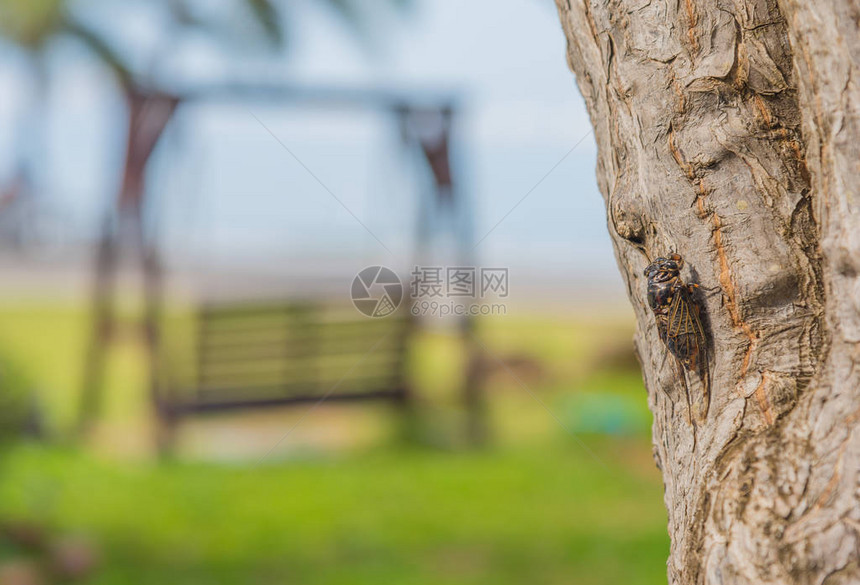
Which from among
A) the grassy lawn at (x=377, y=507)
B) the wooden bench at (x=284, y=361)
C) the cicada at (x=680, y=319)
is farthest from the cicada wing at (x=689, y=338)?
the wooden bench at (x=284, y=361)

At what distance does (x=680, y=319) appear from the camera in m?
1.22

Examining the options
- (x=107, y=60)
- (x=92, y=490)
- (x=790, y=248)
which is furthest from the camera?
(x=107, y=60)

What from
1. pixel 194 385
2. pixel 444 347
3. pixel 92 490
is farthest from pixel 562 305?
pixel 92 490

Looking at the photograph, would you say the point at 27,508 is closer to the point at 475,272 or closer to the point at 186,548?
the point at 186,548

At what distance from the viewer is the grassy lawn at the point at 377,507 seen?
407 centimetres

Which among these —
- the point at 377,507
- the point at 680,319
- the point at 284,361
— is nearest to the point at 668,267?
the point at 680,319

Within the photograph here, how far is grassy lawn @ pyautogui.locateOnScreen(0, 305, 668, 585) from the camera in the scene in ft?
13.3

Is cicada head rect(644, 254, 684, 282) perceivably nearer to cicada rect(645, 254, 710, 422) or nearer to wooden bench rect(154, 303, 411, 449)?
cicada rect(645, 254, 710, 422)

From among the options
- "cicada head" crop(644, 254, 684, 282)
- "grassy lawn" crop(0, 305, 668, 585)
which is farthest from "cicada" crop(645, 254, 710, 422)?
"grassy lawn" crop(0, 305, 668, 585)

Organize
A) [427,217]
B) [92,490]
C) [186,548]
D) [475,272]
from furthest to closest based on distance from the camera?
[427,217], [475,272], [92,490], [186,548]

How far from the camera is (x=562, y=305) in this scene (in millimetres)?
14250

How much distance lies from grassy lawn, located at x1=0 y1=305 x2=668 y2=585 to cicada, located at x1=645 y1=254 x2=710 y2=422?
2966 millimetres

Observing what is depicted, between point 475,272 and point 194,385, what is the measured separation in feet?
7.80

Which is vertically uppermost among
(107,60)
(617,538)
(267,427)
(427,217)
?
(107,60)
